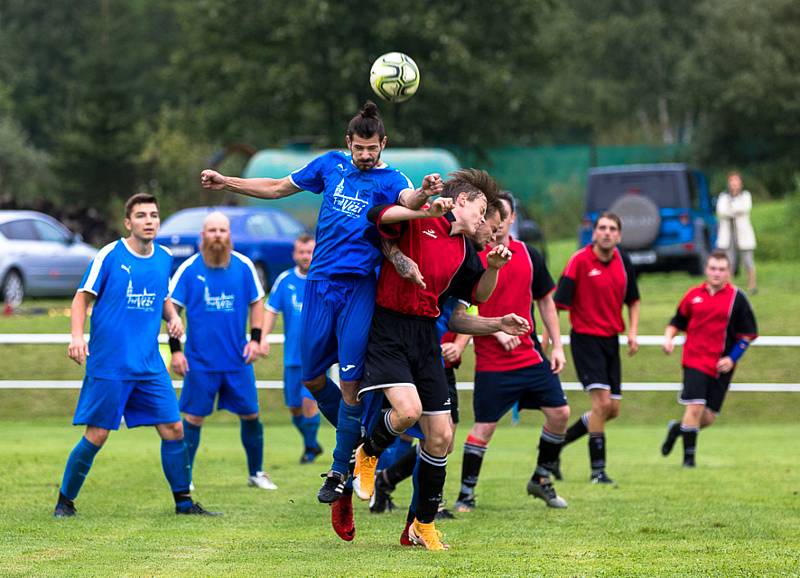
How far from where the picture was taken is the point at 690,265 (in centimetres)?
2706

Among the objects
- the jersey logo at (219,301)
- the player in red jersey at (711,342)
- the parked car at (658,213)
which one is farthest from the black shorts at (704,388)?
the parked car at (658,213)

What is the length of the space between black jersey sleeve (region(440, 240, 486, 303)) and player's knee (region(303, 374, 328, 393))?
927mm

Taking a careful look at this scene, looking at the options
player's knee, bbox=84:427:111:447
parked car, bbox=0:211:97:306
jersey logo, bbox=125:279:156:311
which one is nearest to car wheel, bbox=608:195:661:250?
parked car, bbox=0:211:97:306

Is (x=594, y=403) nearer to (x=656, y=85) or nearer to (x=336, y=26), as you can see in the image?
(x=336, y=26)

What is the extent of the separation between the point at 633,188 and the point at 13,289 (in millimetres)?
11460

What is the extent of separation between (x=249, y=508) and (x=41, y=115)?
61704 mm

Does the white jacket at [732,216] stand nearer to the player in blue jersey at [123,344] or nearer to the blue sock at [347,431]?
the player in blue jersey at [123,344]

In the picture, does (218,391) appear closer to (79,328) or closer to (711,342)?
(79,328)

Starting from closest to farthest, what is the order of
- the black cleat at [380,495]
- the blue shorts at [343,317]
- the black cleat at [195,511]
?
the blue shorts at [343,317] < the black cleat at [195,511] < the black cleat at [380,495]

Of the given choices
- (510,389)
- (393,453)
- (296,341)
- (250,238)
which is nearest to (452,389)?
(510,389)

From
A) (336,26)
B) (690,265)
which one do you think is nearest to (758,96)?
(336,26)

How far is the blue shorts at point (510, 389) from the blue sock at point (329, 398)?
1.61 meters

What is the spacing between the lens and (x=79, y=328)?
935 cm

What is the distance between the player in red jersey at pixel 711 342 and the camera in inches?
532
